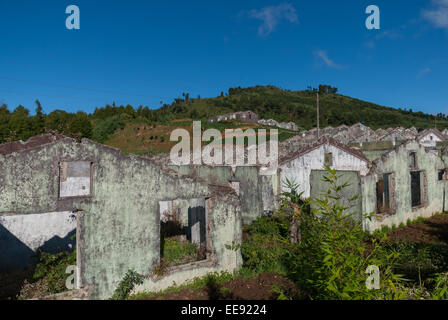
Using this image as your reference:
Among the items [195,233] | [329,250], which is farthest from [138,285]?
[329,250]

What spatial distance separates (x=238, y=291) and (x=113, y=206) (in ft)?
12.0

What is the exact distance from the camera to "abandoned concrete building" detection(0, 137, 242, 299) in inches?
239

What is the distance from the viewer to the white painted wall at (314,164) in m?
14.7

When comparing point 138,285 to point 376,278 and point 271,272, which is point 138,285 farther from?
point 376,278

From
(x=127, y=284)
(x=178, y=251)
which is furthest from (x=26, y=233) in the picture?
(x=127, y=284)

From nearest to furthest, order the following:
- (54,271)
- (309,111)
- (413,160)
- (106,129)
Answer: (54,271)
(413,160)
(106,129)
(309,111)

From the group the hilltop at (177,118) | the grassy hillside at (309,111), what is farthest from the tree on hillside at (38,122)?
the grassy hillside at (309,111)

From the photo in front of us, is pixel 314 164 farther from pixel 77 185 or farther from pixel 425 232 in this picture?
pixel 77 185

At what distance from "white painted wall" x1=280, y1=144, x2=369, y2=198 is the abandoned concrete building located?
6.89 meters

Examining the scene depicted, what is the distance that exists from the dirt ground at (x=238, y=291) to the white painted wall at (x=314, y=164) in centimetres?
707

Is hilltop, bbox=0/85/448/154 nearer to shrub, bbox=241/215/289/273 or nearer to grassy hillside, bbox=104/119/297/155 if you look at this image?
grassy hillside, bbox=104/119/297/155

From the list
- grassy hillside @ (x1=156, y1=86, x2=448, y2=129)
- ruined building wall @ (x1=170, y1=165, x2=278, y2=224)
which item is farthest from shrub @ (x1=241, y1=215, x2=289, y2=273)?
grassy hillside @ (x1=156, y1=86, x2=448, y2=129)

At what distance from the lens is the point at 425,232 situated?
12047 mm

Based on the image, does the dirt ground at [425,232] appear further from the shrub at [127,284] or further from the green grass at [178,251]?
the shrub at [127,284]
